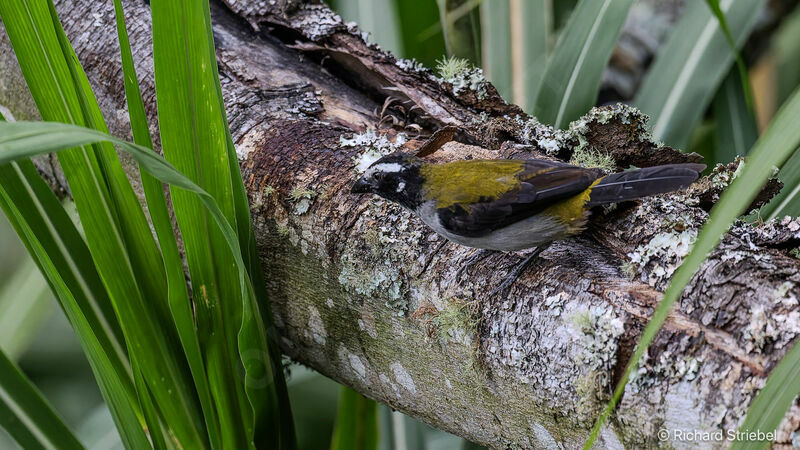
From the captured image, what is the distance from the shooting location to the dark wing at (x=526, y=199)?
4.71 ft

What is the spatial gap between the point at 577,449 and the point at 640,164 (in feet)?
2.44

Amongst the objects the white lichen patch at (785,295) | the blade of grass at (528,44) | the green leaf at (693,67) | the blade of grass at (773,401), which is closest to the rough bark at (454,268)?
the white lichen patch at (785,295)

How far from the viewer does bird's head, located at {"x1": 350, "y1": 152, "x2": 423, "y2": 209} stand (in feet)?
4.72

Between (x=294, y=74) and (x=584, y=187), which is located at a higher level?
(x=294, y=74)

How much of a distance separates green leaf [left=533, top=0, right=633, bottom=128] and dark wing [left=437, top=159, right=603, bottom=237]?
62 cm

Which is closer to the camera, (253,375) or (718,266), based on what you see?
(718,266)

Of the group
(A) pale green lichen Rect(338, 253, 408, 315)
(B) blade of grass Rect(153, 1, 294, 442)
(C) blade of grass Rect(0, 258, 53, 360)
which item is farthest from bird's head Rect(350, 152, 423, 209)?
(C) blade of grass Rect(0, 258, 53, 360)

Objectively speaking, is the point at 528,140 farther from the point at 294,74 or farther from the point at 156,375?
the point at 156,375

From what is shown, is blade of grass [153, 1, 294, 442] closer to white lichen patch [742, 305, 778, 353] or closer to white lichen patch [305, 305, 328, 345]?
white lichen patch [305, 305, 328, 345]

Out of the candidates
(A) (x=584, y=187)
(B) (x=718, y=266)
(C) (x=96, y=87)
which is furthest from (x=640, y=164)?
(C) (x=96, y=87)

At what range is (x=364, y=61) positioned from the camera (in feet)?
5.73

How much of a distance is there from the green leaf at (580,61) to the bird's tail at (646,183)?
2.32 ft

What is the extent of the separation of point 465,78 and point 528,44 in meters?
0.87

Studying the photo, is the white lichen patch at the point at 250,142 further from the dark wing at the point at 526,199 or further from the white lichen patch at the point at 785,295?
the white lichen patch at the point at 785,295
